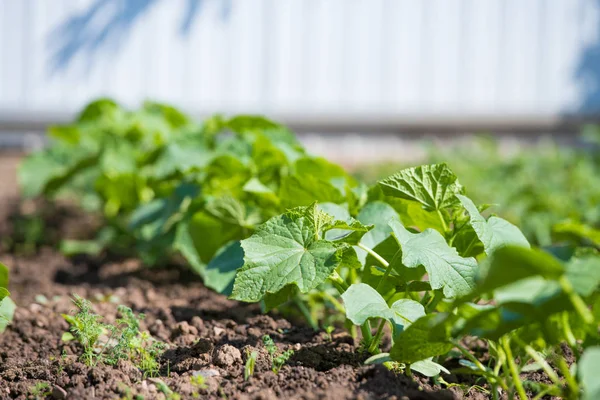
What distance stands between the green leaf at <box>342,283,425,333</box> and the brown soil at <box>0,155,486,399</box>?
10 centimetres

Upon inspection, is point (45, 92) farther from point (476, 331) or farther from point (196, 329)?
point (476, 331)

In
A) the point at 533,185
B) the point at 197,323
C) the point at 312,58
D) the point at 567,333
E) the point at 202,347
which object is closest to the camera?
the point at 567,333

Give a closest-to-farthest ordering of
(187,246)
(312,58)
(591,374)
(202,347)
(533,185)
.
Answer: (591,374) → (202,347) → (187,246) → (533,185) → (312,58)

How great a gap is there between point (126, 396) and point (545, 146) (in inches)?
184

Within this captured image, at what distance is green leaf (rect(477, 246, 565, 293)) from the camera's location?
83cm

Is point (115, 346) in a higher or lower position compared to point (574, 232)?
lower

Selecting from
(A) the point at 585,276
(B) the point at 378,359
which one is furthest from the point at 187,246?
(A) the point at 585,276

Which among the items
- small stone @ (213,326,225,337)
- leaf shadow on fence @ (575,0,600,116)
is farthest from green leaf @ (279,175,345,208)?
leaf shadow on fence @ (575,0,600,116)

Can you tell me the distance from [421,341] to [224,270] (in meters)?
0.57

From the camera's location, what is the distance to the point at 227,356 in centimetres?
128

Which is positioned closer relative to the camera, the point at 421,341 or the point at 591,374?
the point at 591,374

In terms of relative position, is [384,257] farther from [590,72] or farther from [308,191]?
[590,72]

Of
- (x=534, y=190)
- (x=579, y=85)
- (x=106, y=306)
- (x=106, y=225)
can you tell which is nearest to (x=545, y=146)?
(x=579, y=85)

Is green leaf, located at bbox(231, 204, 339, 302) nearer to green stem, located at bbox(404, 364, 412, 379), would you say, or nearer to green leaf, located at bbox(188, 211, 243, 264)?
green stem, located at bbox(404, 364, 412, 379)
